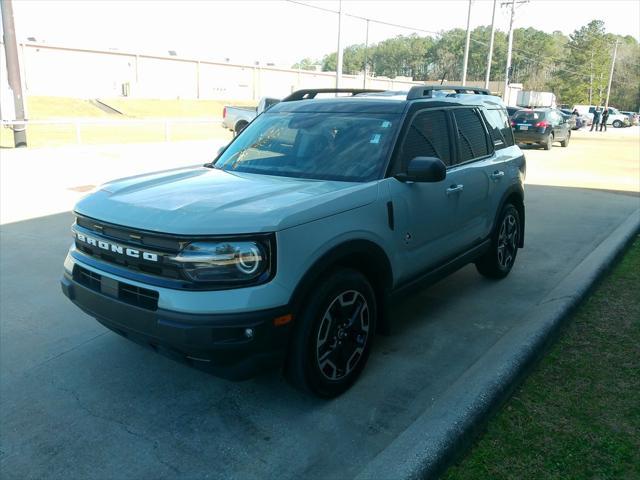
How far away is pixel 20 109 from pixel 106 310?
53.7 ft

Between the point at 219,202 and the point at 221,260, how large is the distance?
0.45 meters

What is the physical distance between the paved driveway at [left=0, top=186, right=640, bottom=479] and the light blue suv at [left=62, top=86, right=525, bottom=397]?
0.32m

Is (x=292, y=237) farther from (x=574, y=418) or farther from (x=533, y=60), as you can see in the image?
(x=533, y=60)

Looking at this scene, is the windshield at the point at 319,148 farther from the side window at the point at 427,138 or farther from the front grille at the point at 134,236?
the front grille at the point at 134,236

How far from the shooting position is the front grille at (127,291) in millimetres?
2949

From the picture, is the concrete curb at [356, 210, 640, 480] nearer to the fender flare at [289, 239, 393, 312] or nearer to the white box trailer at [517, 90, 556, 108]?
the fender flare at [289, 239, 393, 312]

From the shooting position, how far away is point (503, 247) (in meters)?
5.72

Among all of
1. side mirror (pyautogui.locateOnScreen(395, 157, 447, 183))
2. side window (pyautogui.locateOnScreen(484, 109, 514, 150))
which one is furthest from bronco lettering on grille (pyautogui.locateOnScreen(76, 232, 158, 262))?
side window (pyautogui.locateOnScreen(484, 109, 514, 150))

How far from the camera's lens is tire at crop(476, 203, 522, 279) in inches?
216

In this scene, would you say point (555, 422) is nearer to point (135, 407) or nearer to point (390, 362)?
point (390, 362)

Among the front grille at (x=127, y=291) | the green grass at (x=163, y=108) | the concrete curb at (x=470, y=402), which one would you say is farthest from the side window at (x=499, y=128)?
Result: the green grass at (x=163, y=108)

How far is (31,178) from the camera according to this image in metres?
11.3

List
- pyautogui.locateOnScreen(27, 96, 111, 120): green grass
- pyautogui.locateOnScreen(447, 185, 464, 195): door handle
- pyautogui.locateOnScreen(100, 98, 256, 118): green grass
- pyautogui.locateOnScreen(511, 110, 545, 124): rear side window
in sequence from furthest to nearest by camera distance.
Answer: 1. pyautogui.locateOnScreen(100, 98, 256, 118): green grass
2. pyautogui.locateOnScreen(27, 96, 111, 120): green grass
3. pyautogui.locateOnScreen(511, 110, 545, 124): rear side window
4. pyautogui.locateOnScreen(447, 185, 464, 195): door handle

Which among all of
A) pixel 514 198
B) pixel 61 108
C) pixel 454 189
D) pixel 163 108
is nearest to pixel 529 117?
pixel 514 198
